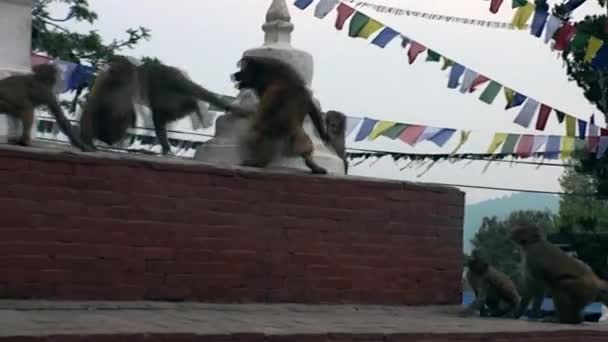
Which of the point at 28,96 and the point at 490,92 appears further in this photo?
the point at 490,92

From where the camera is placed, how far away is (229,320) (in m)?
6.10

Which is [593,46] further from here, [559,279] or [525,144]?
[559,279]

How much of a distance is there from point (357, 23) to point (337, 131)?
78.0 inches

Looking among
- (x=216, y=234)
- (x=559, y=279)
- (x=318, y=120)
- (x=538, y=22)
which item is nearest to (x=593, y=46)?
(x=538, y=22)

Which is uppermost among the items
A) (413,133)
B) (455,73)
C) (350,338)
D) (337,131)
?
(455,73)

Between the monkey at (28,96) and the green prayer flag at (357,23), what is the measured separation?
397 centimetres

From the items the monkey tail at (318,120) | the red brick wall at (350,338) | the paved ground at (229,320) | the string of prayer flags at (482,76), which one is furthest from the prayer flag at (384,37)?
the red brick wall at (350,338)

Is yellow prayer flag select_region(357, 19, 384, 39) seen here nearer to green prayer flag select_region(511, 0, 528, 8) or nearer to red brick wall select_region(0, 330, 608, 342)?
green prayer flag select_region(511, 0, 528, 8)

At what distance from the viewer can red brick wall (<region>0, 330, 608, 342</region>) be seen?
190 inches

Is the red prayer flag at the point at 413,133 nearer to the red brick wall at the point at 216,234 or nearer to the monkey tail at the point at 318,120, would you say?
the red brick wall at the point at 216,234

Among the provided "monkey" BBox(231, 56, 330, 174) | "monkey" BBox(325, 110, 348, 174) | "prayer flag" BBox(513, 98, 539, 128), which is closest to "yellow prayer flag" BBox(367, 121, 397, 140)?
"prayer flag" BBox(513, 98, 539, 128)

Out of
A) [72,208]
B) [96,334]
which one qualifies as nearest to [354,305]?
[72,208]

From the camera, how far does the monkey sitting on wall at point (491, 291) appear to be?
27.1 ft

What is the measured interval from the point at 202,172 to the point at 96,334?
2255 millimetres
